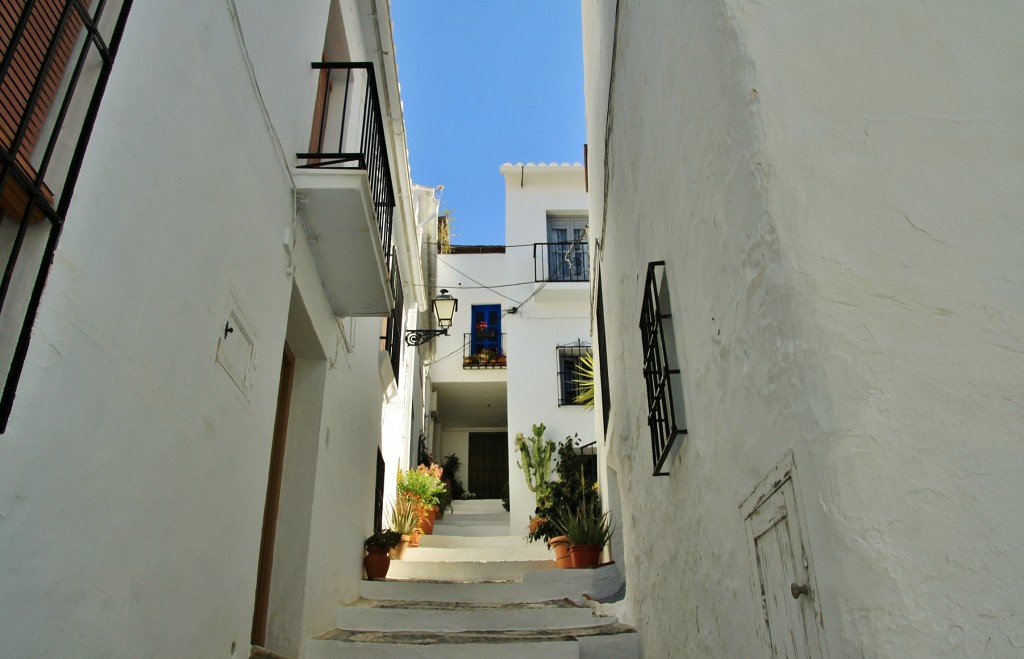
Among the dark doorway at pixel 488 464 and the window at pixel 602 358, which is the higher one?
the dark doorway at pixel 488 464

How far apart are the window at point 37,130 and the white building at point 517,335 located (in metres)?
10.8

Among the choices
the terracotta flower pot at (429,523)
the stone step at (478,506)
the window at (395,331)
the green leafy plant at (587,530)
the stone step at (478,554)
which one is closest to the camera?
the green leafy plant at (587,530)

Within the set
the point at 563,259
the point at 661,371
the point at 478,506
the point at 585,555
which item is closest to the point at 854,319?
the point at 661,371

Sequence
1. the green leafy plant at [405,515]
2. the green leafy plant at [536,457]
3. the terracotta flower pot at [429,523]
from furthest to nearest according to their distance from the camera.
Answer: the green leafy plant at [536,457] → the terracotta flower pot at [429,523] → the green leafy plant at [405,515]

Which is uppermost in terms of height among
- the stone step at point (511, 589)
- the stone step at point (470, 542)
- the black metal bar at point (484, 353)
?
the black metal bar at point (484, 353)

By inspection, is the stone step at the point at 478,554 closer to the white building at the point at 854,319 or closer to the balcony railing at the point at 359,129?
the balcony railing at the point at 359,129

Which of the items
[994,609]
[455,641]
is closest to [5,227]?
[994,609]

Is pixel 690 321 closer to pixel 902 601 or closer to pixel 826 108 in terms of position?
pixel 826 108

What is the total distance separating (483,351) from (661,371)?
13492mm

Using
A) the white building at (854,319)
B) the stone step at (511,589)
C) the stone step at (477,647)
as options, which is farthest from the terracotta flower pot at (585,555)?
the white building at (854,319)

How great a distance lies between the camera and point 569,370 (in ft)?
46.1

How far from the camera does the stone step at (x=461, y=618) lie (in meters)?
5.75

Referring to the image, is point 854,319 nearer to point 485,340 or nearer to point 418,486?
point 418,486

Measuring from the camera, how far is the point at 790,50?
2.40 m
